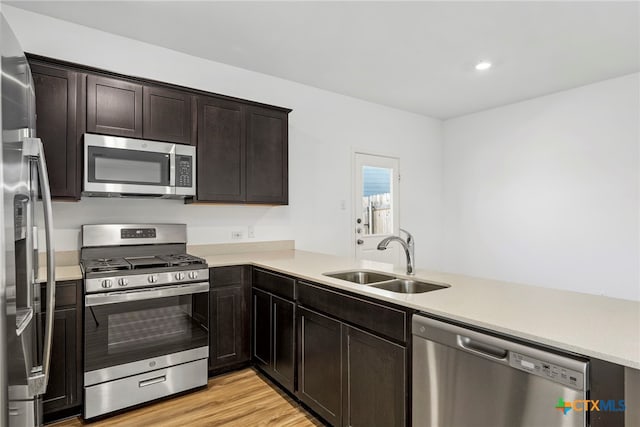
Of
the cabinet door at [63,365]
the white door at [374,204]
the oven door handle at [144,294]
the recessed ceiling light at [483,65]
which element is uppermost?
the recessed ceiling light at [483,65]

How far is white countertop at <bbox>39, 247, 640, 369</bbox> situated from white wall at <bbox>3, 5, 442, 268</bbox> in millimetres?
1065

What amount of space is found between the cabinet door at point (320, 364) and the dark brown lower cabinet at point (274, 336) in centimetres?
11

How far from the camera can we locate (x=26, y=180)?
1385mm

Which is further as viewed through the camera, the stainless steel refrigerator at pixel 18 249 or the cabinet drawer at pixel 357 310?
the cabinet drawer at pixel 357 310

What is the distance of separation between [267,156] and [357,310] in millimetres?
1892

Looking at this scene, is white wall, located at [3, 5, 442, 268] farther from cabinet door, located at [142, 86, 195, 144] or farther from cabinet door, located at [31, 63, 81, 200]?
cabinet door, located at [142, 86, 195, 144]

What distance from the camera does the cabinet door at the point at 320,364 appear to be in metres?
2.01

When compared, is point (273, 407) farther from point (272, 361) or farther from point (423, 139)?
point (423, 139)

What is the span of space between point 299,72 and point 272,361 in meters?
2.76

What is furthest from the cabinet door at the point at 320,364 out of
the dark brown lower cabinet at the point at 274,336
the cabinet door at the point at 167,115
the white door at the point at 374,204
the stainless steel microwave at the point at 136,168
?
the white door at the point at 374,204

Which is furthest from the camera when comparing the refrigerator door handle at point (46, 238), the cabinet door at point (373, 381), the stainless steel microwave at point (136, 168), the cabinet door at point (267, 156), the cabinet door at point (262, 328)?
the cabinet door at point (267, 156)

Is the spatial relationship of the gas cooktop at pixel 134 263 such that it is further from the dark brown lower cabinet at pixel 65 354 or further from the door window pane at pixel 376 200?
the door window pane at pixel 376 200

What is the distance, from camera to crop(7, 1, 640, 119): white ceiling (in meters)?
2.55

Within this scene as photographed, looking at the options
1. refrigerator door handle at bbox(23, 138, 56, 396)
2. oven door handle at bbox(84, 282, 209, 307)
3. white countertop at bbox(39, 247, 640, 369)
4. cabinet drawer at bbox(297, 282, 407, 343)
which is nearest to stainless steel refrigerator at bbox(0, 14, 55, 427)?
refrigerator door handle at bbox(23, 138, 56, 396)
